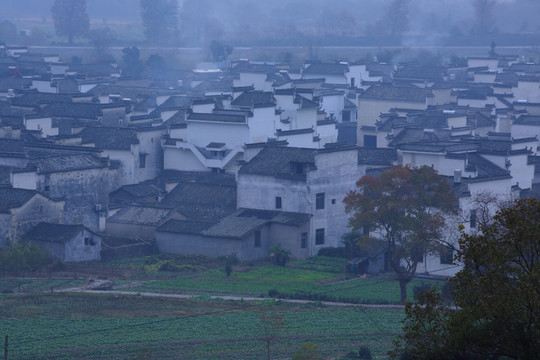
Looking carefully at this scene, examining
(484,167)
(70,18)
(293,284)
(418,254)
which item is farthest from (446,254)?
(70,18)

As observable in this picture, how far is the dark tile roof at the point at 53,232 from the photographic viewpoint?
33500 mm

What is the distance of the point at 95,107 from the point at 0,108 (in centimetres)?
527

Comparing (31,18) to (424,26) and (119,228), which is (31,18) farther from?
(119,228)

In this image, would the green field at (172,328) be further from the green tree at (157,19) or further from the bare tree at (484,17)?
the bare tree at (484,17)

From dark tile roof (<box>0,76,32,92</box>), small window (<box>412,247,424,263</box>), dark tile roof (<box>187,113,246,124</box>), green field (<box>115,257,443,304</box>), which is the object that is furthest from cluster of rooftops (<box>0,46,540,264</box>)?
small window (<box>412,247,424,263</box>)

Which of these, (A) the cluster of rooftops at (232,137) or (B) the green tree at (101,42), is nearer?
(A) the cluster of rooftops at (232,137)

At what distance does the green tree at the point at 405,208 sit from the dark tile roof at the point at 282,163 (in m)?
4.33

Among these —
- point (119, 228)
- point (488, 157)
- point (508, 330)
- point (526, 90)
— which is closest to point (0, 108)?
point (119, 228)

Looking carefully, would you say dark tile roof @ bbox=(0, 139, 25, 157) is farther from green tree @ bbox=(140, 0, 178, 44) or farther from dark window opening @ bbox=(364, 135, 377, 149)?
green tree @ bbox=(140, 0, 178, 44)

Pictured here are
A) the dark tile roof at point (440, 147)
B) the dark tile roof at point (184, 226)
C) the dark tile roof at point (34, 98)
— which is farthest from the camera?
the dark tile roof at point (34, 98)

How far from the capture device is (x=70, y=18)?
9725cm

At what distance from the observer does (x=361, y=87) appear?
2704 inches

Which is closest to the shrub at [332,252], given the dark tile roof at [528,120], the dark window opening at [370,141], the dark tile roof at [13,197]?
the dark tile roof at [13,197]

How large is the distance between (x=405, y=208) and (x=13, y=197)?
12959mm
